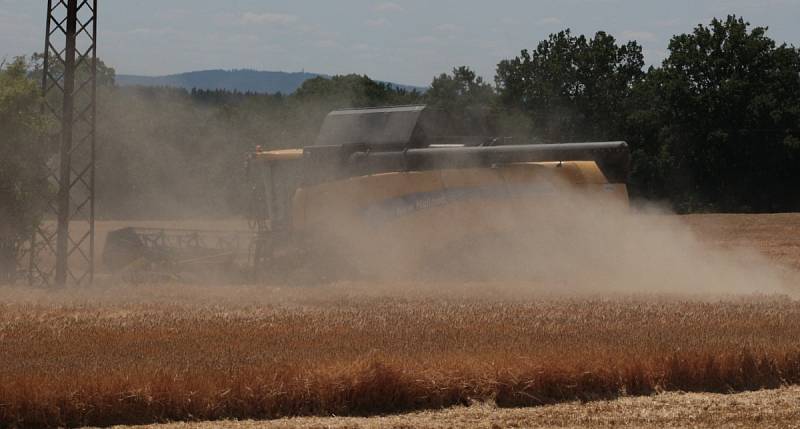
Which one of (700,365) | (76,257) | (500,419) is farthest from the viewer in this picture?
(76,257)

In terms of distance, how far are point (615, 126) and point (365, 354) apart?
4888cm

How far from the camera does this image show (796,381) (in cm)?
1196

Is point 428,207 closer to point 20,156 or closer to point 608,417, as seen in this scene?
point 20,156

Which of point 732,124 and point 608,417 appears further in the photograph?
point 732,124

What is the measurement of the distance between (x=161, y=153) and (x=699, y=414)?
53355 mm

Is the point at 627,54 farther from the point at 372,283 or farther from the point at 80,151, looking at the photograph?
the point at 372,283

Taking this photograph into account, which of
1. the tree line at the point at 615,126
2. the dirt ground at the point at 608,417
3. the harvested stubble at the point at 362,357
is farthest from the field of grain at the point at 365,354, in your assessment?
the tree line at the point at 615,126

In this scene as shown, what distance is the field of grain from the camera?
10.2m

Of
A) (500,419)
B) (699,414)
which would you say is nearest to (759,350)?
(699,414)

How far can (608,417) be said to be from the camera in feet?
32.9

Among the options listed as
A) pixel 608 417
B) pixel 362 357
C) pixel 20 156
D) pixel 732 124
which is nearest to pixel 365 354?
pixel 362 357

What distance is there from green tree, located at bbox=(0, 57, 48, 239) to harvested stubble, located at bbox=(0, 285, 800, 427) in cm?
812

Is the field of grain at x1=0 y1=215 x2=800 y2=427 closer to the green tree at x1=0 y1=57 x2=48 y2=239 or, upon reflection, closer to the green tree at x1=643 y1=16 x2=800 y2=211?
the green tree at x1=0 y1=57 x2=48 y2=239

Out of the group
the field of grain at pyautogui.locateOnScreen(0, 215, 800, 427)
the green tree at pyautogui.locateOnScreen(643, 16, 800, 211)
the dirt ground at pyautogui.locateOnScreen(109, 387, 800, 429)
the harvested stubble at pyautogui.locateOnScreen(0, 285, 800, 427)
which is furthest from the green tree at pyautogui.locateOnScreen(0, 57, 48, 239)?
the green tree at pyautogui.locateOnScreen(643, 16, 800, 211)
